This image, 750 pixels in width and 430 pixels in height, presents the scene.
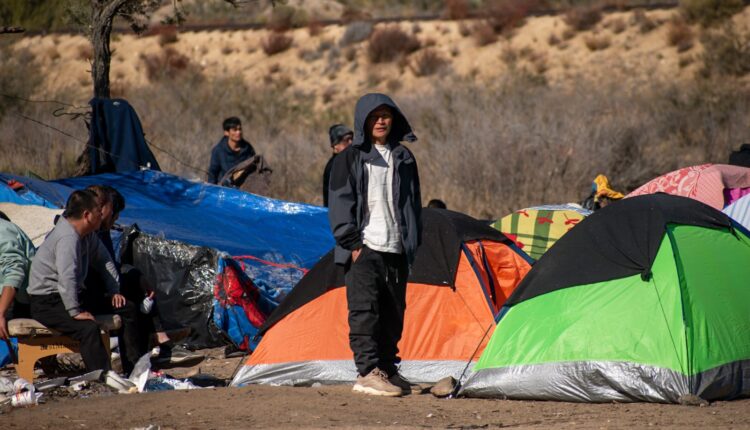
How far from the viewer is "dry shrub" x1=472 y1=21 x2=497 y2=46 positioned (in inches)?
1405

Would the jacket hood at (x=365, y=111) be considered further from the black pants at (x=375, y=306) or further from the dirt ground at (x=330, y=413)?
the dirt ground at (x=330, y=413)

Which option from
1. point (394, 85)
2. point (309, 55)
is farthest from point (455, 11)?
point (394, 85)

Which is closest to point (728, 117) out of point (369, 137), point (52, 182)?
point (52, 182)

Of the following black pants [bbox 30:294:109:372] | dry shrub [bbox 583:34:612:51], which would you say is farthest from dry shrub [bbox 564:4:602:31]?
black pants [bbox 30:294:109:372]

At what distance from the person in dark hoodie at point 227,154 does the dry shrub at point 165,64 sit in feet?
74.9

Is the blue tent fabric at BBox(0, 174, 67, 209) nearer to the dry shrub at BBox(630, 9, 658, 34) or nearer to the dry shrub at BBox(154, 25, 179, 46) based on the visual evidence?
the dry shrub at BBox(630, 9, 658, 34)

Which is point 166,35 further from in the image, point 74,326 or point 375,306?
point 375,306

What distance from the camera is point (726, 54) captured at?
28688mm

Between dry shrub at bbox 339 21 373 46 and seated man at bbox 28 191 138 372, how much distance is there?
30.9 m

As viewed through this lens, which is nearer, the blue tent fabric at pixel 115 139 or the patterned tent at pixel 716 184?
the patterned tent at pixel 716 184

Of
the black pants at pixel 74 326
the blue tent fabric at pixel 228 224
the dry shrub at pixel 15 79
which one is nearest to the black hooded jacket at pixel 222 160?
the blue tent fabric at pixel 228 224

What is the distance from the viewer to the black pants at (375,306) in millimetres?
6688

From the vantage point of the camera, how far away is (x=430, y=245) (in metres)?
7.98

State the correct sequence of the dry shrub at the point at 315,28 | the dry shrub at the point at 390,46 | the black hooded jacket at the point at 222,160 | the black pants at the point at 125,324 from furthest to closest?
the dry shrub at the point at 315,28 < the dry shrub at the point at 390,46 < the black hooded jacket at the point at 222,160 < the black pants at the point at 125,324
